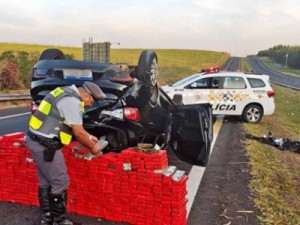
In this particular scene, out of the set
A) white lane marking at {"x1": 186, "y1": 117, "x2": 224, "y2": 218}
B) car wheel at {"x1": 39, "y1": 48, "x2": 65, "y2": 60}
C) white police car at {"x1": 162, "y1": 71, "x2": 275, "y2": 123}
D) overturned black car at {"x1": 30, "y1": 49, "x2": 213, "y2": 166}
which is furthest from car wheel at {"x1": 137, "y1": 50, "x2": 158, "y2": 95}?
white police car at {"x1": 162, "y1": 71, "x2": 275, "y2": 123}

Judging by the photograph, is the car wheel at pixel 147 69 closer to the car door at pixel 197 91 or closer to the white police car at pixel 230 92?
the white police car at pixel 230 92

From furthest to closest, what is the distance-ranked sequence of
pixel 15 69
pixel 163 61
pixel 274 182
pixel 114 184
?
pixel 163 61 < pixel 15 69 < pixel 274 182 < pixel 114 184

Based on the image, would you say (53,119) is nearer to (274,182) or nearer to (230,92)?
(274,182)

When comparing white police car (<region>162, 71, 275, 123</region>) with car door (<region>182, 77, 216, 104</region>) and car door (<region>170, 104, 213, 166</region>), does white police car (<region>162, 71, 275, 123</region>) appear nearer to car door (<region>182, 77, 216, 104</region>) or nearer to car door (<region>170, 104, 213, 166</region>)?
car door (<region>182, 77, 216, 104</region>)

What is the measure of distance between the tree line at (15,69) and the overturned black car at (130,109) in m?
14.7

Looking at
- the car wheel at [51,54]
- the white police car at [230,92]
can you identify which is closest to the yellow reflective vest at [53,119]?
the car wheel at [51,54]

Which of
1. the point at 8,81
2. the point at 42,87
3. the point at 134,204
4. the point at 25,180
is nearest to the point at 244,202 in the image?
the point at 134,204

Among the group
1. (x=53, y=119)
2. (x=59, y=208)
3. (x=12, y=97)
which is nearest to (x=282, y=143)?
(x=59, y=208)

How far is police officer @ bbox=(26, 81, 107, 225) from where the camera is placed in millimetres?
3822

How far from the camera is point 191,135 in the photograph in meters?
5.88

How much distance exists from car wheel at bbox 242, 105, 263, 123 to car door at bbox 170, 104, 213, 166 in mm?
7185

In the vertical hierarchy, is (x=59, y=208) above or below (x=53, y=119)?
below

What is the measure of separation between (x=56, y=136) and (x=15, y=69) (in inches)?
721

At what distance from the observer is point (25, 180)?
4.96 m
